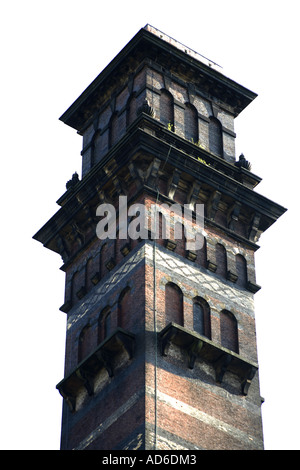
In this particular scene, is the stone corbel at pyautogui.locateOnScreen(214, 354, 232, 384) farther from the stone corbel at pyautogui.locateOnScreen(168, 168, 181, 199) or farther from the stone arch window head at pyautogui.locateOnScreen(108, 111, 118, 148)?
the stone arch window head at pyautogui.locateOnScreen(108, 111, 118, 148)

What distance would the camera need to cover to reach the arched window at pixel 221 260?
51938mm

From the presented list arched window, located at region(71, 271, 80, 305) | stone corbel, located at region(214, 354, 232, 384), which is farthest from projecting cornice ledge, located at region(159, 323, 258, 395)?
arched window, located at region(71, 271, 80, 305)

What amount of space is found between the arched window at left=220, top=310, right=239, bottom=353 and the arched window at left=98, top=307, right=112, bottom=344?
415 centimetres

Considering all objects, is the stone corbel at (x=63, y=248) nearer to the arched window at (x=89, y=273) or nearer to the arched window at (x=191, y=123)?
the arched window at (x=89, y=273)

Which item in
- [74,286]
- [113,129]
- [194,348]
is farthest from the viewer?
[113,129]

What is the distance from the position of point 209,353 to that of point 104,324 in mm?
4437

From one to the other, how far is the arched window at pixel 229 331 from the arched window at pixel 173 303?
1.92m

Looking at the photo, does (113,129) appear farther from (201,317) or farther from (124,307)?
(201,317)

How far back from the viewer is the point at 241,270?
52.7 m

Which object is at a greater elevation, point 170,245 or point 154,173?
point 154,173

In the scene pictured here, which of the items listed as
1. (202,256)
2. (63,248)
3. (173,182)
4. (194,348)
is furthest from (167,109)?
(194,348)

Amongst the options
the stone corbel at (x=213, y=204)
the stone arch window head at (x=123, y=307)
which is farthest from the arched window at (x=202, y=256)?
the stone arch window head at (x=123, y=307)

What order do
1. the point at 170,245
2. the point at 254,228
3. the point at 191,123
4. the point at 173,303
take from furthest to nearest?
1. the point at 191,123
2. the point at 254,228
3. the point at 170,245
4. the point at 173,303
